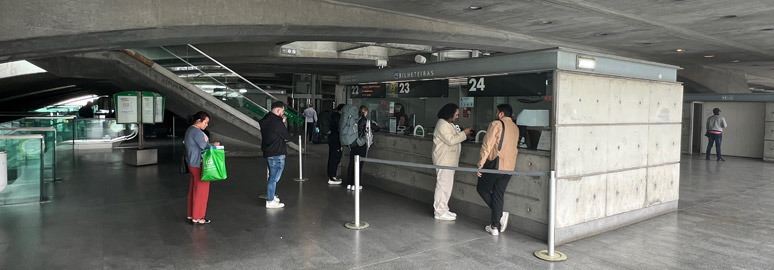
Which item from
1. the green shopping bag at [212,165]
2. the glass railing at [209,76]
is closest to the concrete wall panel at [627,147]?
the green shopping bag at [212,165]

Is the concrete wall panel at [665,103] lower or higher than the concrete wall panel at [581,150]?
higher

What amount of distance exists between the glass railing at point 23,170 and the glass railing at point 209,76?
6.31 m

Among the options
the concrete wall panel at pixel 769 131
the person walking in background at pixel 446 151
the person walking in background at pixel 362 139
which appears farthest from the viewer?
the concrete wall panel at pixel 769 131

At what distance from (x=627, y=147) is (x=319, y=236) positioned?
14.6ft

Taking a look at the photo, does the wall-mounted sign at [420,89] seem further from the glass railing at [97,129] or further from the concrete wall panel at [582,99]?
the glass railing at [97,129]

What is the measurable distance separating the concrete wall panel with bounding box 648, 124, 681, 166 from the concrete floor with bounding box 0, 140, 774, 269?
2.90ft

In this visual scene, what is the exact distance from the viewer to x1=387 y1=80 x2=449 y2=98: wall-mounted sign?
8.19 m

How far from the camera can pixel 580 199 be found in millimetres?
6066

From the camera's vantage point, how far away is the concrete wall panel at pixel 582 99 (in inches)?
227

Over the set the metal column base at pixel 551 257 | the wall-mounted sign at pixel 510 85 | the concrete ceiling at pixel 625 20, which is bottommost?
the metal column base at pixel 551 257

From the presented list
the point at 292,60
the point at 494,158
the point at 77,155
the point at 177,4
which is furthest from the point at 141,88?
the point at 494,158

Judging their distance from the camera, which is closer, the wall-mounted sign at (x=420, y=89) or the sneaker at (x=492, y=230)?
the sneaker at (x=492, y=230)

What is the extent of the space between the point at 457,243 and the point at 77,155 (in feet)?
44.8

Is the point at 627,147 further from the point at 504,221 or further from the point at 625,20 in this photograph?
the point at 625,20
